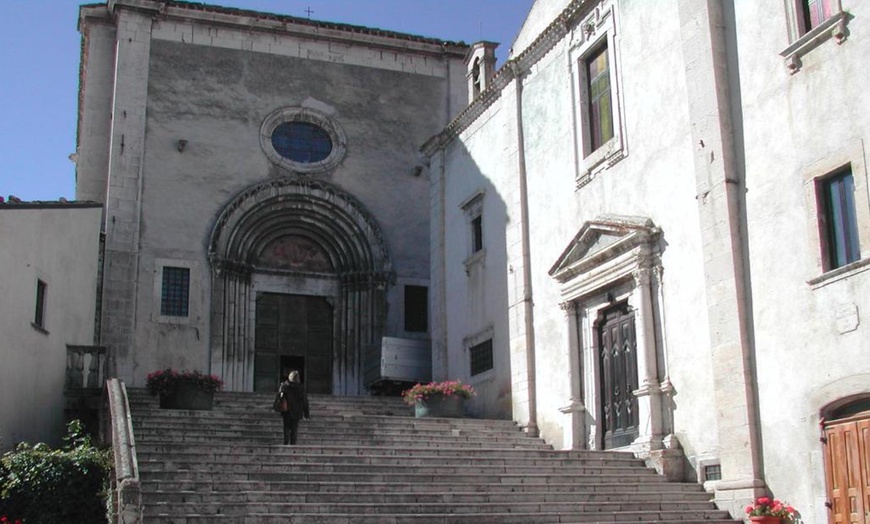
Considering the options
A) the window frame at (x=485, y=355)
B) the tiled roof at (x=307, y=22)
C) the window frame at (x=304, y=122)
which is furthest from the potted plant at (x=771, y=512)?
the tiled roof at (x=307, y=22)

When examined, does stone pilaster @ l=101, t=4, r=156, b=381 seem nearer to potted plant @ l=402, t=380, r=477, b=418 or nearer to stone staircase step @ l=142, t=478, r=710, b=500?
potted plant @ l=402, t=380, r=477, b=418

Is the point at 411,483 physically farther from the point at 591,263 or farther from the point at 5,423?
the point at 5,423

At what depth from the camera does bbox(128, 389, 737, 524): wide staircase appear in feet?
41.1

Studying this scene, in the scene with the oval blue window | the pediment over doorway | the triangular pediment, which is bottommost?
the triangular pediment

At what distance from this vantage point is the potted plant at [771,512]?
12781 millimetres

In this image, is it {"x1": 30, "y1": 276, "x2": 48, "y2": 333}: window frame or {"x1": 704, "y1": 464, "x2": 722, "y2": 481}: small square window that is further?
{"x1": 30, "y1": 276, "x2": 48, "y2": 333}: window frame

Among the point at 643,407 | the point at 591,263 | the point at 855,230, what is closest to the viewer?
the point at 855,230

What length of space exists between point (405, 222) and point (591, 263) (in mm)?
10498

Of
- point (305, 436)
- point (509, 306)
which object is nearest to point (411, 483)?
point (305, 436)

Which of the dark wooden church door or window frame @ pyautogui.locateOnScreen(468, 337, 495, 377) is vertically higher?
window frame @ pyautogui.locateOnScreen(468, 337, 495, 377)

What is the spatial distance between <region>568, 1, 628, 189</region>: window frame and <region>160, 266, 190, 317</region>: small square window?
10.8 m

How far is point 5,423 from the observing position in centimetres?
1719

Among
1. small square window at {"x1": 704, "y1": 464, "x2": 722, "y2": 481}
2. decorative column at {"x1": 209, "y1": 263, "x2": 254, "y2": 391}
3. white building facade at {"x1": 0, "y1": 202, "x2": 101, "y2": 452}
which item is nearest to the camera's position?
small square window at {"x1": 704, "y1": 464, "x2": 722, "y2": 481}

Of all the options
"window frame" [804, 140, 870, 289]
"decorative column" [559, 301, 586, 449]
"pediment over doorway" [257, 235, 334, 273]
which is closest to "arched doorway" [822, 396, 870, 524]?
"window frame" [804, 140, 870, 289]
